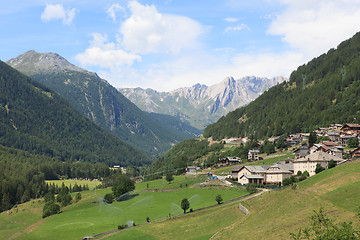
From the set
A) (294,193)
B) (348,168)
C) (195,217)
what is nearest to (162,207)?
(195,217)

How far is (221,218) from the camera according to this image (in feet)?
277

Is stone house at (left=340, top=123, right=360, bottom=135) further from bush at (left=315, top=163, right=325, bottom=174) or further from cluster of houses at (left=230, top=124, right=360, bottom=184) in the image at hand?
bush at (left=315, top=163, right=325, bottom=174)

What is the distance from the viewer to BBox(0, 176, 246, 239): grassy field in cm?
10512

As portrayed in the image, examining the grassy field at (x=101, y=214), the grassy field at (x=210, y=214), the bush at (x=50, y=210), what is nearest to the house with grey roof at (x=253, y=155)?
the grassy field at (x=101, y=214)

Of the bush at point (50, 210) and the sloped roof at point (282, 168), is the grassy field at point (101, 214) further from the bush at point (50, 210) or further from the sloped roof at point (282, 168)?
the sloped roof at point (282, 168)

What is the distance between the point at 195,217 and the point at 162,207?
26841mm

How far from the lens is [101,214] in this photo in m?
125

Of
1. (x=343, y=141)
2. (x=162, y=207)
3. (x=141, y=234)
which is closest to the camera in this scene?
(x=141, y=234)

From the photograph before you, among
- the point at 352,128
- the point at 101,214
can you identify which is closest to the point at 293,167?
the point at 352,128

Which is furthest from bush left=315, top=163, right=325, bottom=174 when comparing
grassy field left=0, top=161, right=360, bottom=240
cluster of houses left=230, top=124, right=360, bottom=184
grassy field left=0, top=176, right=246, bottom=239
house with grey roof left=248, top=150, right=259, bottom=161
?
house with grey roof left=248, top=150, right=259, bottom=161

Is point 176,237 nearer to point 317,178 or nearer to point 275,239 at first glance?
point 275,239

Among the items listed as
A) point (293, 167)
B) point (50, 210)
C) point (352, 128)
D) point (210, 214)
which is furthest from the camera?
point (352, 128)

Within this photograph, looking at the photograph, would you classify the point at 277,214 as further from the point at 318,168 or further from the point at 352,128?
the point at 352,128

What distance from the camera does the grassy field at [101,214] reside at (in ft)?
345
